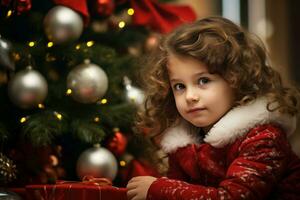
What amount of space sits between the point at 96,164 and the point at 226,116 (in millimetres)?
474

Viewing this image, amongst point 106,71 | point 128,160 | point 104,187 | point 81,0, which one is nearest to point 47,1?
point 81,0

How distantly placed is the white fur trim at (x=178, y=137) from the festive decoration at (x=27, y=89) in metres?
0.38

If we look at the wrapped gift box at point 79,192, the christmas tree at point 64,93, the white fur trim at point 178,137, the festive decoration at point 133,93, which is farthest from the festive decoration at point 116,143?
the wrapped gift box at point 79,192

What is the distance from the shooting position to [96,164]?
1.58 meters

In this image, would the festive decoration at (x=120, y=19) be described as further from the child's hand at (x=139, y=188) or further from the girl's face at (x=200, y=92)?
the child's hand at (x=139, y=188)

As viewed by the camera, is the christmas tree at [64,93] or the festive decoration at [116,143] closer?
the christmas tree at [64,93]

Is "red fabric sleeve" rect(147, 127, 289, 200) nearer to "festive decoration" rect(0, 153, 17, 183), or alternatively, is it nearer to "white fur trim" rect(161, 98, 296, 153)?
"white fur trim" rect(161, 98, 296, 153)

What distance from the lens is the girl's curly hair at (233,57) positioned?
129cm

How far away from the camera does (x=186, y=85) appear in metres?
1.32

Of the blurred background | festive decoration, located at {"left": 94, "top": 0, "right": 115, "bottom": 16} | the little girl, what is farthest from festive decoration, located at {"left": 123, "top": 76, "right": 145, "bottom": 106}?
the little girl

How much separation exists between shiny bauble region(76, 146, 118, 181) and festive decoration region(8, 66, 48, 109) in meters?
0.22

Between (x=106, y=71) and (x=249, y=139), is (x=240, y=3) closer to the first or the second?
(x=106, y=71)

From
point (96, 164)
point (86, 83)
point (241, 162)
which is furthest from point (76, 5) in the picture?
point (241, 162)

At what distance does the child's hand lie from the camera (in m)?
1.25
